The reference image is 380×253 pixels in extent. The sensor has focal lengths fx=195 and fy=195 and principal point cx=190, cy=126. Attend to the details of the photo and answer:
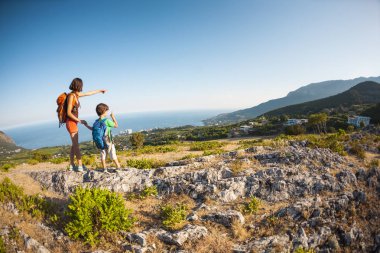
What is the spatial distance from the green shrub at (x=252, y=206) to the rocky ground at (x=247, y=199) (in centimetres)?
18

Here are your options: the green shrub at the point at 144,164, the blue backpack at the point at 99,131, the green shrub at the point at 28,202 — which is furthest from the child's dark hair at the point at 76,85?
the green shrub at the point at 144,164

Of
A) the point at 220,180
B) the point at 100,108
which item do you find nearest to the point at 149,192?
the point at 220,180

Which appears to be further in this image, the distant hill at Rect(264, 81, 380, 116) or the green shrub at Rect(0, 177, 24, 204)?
the distant hill at Rect(264, 81, 380, 116)

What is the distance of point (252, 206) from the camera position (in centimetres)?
771

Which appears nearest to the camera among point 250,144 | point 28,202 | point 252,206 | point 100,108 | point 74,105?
point 28,202

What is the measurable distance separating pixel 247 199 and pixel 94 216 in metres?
5.98

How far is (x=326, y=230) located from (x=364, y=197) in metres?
3.10

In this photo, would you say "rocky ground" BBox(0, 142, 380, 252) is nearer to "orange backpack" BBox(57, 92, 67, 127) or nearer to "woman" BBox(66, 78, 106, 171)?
"woman" BBox(66, 78, 106, 171)

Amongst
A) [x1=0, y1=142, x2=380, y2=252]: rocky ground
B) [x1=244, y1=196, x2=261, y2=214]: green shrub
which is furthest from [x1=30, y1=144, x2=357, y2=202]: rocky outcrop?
[x1=244, y1=196, x2=261, y2=214]: green shrub

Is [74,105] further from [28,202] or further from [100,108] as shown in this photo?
[28,202]

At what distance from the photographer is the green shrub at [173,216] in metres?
6.50

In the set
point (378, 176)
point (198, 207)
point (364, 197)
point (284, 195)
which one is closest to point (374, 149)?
point (378, 176)

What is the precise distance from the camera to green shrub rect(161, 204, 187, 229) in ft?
21.3

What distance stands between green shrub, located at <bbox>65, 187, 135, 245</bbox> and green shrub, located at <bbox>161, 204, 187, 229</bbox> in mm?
1132
